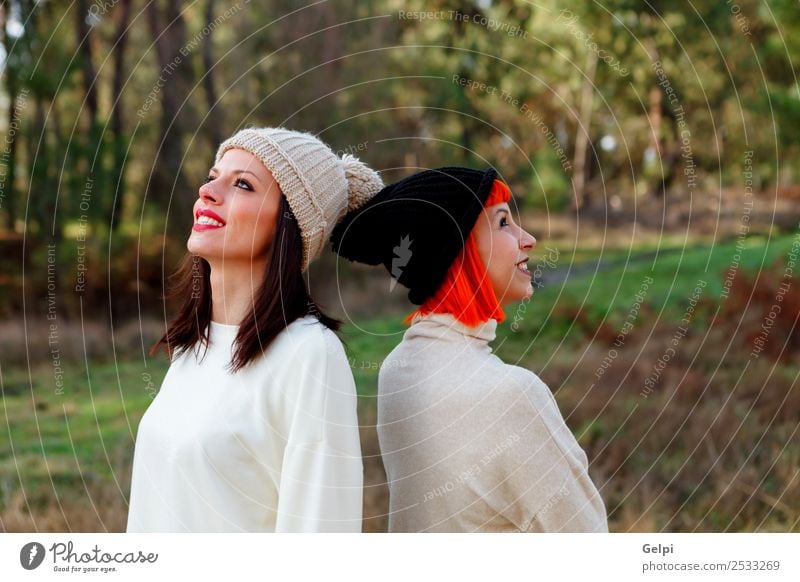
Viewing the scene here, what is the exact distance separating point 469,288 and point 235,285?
1.84ft

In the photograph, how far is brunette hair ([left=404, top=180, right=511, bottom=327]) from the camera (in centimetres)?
222

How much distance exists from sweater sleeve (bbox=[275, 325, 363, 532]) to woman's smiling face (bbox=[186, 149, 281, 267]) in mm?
295

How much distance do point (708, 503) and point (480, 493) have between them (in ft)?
7.83

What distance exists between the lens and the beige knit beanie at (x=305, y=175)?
220 centimetres

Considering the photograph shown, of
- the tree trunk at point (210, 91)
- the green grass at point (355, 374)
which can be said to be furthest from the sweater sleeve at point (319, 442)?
the tree trunk at point (210, 91)

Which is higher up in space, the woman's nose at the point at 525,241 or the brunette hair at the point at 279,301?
the woman's nose at the point at 525,241

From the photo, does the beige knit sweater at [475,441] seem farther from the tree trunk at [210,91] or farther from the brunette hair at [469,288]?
the tree trunk at [210,91]

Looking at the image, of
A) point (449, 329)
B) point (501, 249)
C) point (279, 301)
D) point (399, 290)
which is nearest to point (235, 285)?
point (279, 301)

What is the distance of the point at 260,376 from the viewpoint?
211cm

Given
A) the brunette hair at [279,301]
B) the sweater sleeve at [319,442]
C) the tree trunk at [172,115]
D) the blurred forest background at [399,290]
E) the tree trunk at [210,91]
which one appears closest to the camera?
the sweater sleeve at [319,442]

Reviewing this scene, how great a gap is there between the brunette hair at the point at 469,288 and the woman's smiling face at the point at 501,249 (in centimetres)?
2

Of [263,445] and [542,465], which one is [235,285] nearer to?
[263,445]
